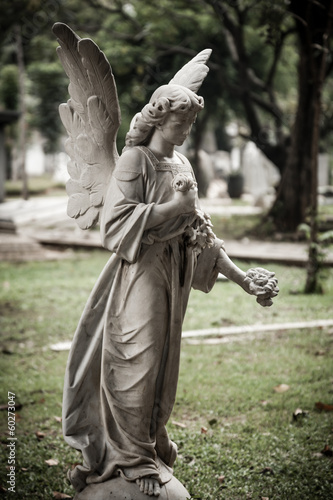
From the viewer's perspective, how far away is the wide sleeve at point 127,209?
2.88 metres

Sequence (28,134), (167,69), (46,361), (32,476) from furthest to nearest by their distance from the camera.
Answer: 1. (28,134)
2. (167,69)
3. (46,361)
4. (32,476)

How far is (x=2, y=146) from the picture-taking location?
61.3 ft

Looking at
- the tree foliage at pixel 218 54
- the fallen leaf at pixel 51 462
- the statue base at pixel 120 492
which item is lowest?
the fallen leaf at pixel 51 462

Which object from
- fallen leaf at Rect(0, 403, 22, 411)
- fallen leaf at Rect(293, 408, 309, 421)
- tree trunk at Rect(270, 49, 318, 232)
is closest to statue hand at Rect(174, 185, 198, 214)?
fallen leaf at Rect(293, 408, 309, 421)

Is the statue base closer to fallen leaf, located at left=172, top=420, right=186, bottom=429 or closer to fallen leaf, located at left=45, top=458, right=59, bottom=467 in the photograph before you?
fallen leaf, located at left=45, top=458, right=59, bottom=467

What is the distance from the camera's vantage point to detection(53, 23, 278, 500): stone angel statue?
2.92 metres

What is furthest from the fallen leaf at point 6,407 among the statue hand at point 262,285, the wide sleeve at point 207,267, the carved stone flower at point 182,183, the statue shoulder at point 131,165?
the carved stone flower at point 182,183

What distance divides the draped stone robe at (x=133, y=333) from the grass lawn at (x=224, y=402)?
27.8 inches

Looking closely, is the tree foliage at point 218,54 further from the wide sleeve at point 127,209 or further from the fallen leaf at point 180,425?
the wide sleeve at point 127,209

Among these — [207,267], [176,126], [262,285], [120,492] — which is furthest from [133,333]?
[176,126]

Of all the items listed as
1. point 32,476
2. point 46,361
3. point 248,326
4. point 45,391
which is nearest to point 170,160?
point 32,476

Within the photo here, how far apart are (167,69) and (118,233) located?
1363 cm

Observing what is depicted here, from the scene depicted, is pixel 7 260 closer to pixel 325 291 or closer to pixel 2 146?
pixel 325 291

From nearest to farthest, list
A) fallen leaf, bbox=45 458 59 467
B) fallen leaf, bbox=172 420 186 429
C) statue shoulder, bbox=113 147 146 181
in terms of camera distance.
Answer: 1. statue shoulder, bbox=113 147 146 181
2. fallen leaf, bbox=45 458 59 467
3. fallen leaf, bbox=172 420 186 429
